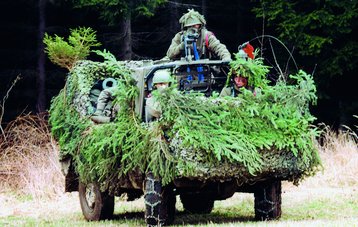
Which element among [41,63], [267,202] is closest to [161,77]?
[267,202]

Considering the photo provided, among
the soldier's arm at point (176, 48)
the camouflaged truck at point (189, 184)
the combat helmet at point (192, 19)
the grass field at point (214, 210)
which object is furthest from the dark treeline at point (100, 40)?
the camouflaged truck at point (189, 184)

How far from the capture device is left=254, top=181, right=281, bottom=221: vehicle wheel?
1248 cm

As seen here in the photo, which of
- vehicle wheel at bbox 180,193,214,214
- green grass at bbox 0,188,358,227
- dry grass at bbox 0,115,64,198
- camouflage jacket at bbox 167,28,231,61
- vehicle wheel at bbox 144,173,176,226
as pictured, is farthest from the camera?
dry grass at bbox 0,115,64,198

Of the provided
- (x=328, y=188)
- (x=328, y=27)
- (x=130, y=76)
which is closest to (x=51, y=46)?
(x=130, y=76)

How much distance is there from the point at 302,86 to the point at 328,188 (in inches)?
227

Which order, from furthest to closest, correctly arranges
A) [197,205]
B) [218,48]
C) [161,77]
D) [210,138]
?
[197,205] < [218,48] < [161,77] < [210,138]

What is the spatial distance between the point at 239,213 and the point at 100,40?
15.7 m

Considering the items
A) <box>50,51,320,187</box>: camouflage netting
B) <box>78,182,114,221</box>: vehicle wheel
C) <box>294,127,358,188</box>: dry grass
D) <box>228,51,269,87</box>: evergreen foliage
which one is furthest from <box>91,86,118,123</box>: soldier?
<box>294,127,358,188</box>: dry grass

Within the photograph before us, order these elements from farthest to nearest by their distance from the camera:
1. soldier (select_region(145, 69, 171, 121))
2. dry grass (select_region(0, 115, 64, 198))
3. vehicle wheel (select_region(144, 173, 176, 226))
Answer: dry grass (select_region(0, 115, 64, 198))
soldier (select_region(145, 69, 171, 121))
vehicle wheel (select_region(144, 173, 176, 226))

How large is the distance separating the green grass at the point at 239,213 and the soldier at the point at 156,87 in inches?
70.3

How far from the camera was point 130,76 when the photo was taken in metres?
12.6

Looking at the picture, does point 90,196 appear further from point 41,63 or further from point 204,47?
point 41,63

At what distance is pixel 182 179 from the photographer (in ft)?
37.7

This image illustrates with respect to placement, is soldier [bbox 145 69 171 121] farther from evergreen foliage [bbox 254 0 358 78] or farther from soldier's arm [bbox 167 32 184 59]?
evergreen foliage [bbox 254 0 358 78]
